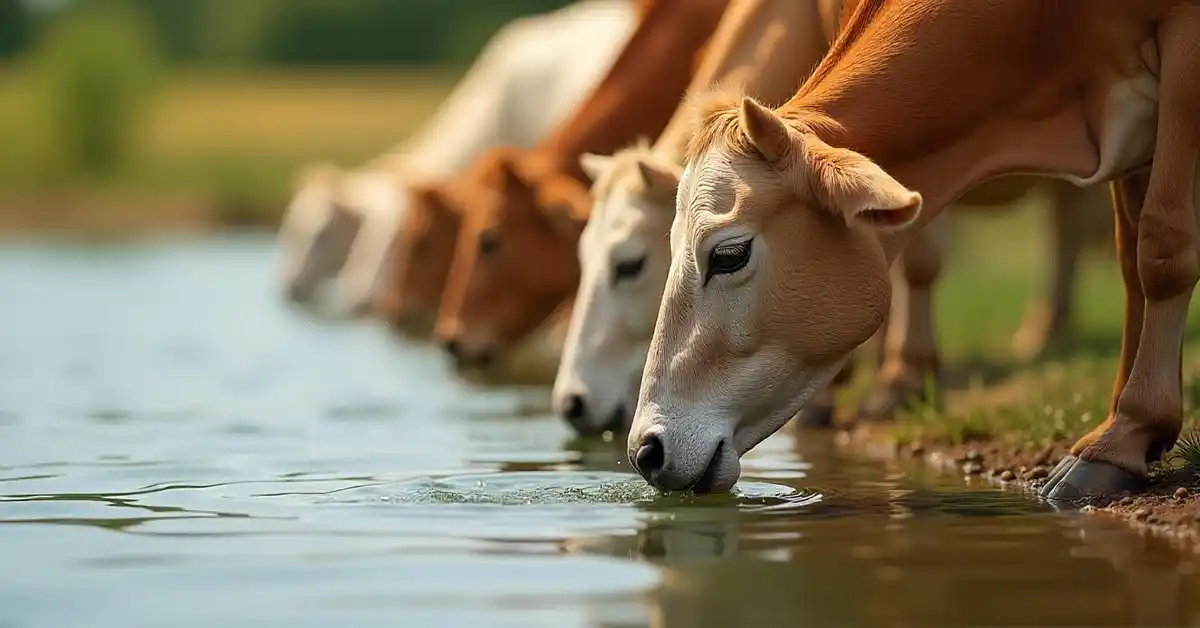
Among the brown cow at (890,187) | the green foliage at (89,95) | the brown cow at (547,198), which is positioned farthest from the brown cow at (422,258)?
the green foliage at (89,95)

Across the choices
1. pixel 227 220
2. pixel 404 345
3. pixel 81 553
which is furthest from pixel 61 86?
pixel 81 553

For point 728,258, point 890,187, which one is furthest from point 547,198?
point 890,187

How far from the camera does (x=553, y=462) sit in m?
8.73

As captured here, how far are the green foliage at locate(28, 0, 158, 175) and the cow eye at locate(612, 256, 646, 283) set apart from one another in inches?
2098

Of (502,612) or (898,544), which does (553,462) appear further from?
(502,612)

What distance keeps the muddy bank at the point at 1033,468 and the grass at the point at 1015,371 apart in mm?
44

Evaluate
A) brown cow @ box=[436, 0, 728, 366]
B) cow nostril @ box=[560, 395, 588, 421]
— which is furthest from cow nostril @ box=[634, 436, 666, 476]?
brown cow @ box=[436, 0, 728, 366]

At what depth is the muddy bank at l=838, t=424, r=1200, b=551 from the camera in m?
6.45

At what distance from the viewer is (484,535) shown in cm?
646

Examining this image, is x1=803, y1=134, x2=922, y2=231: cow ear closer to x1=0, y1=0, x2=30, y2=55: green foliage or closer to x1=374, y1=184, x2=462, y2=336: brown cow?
x1=374, y1=184, x2=462, y2=336: brown cow

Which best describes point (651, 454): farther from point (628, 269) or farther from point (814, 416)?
point (814, 416)

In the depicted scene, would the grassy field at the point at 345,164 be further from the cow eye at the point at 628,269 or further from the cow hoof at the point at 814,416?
the cow eye at the point at 628,269

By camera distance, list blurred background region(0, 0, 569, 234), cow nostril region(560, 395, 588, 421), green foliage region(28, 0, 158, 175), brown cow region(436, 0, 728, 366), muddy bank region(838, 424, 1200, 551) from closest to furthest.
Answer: muddy bank region(838, 424, 1200, 551) → cow nostril region(560, 395, 588, 421) → brown cow region(436, 0, 728, 366) → blurred background region(0, 0, 569, 234) → green foliage region(28, 0, 158, 175)

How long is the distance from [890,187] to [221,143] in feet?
190
